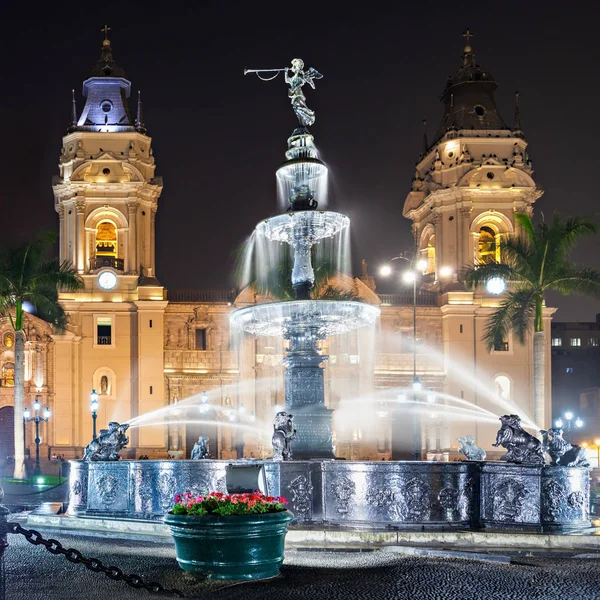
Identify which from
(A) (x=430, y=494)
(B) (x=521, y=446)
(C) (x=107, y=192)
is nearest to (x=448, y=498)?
(A) (x=430, y=494)

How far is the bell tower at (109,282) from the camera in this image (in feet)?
186

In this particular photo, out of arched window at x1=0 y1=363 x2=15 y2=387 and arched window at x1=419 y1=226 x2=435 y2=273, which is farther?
arched window at x1=419 y1=226 x2=435 y2=273

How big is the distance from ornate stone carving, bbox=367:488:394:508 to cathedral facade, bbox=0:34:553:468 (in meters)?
39.6

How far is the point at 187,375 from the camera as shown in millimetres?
58469

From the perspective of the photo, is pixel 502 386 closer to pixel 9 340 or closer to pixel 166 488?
pixel 9 340

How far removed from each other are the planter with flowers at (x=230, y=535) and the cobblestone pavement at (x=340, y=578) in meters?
0.23

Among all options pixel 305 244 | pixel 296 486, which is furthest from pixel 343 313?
pixel 296 486

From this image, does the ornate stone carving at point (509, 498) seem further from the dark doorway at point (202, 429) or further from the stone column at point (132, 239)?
the stone column at point (132, 239)

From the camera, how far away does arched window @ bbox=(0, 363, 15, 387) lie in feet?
189

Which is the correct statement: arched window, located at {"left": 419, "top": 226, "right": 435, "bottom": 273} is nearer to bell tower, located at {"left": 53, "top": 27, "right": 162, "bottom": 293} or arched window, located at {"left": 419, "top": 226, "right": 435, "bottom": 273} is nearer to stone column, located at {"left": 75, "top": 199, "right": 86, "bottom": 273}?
bell tower, located at {"left": 53, "top": 27, "right": 162, "bottom": 293}

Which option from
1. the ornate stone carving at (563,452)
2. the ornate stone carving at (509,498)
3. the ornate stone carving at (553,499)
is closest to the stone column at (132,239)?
the ornate stone carving at (563,452)

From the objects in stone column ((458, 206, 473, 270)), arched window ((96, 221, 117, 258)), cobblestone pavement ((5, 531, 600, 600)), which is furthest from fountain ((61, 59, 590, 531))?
arched window ((96, 221, 117, 258))

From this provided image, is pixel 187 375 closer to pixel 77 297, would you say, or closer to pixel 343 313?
pixel 77 297

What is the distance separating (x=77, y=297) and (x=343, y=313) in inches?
1605
